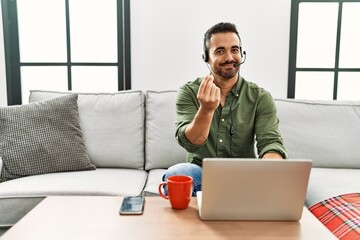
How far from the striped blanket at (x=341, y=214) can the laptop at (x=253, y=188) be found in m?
0.36

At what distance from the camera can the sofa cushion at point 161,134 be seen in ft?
6.29

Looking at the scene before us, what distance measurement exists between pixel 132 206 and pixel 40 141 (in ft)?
3.17

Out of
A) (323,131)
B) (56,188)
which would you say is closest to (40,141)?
(56,188)

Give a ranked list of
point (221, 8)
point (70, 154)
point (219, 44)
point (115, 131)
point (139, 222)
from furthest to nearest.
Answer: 1. point (221, 8)
2. point (115, 131)
3. point (70, 154)
4. point (219, 44)
5. point (139, 222)

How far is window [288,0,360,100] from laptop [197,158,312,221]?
166cm

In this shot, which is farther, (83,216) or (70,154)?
(70,154)

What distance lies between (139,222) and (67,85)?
1.81 metres

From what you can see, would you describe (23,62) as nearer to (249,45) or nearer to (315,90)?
(249,45)

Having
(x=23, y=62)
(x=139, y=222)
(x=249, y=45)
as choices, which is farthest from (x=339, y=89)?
(x=23, y=62)

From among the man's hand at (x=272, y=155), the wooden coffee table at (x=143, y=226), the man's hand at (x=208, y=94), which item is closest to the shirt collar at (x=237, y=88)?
the man's hand at (x=272, y=155)

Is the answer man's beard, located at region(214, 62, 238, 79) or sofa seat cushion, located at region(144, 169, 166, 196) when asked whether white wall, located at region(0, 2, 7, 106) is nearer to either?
sofa seat cushion, located at region(144, 169, 166, 196)

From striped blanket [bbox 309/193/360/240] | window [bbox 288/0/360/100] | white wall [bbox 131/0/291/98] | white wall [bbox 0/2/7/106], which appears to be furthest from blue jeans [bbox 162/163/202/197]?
white wall [bbox 0/2/7/106]

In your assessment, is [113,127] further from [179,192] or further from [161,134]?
[179,192]

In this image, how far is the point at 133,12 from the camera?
7.50ft
